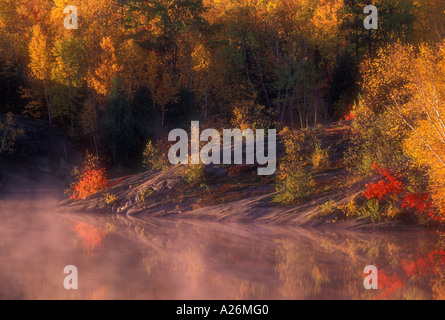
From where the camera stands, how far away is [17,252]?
16.3m

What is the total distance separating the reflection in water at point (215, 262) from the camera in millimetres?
11234

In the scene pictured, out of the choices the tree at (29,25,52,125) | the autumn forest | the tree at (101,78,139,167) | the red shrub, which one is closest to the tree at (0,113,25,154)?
the autumn forest

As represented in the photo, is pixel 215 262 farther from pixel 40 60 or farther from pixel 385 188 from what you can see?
pixel 40 60

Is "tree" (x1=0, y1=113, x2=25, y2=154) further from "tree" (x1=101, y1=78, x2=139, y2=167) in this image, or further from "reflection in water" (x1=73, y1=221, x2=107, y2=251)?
"reflection in water" (x1=73, y1=221, x2=107, y2=251)

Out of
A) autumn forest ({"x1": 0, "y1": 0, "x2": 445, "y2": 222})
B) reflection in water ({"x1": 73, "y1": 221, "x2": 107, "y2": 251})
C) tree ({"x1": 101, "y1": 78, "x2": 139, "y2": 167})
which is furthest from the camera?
autumn forest ({"x1": 0, "y1": 0, "x2": 445, "y2": 222})

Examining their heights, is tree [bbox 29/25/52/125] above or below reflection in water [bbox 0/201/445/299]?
above

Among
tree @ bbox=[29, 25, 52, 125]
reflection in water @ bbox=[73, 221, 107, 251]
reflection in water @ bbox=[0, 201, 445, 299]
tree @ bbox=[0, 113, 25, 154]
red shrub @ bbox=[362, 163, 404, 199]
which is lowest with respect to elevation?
reflection in water @ bbox=[0, 201, 445, 299]

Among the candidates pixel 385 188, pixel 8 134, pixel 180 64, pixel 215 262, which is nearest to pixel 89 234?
pixel 215 262

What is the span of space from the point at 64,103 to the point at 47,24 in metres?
13.9

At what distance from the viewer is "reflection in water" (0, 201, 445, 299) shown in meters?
11.2

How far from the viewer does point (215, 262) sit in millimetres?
14469

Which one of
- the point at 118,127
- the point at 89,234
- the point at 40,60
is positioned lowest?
the point at 89,234
